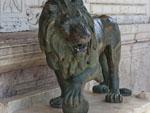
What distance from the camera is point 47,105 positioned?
1.39 metres

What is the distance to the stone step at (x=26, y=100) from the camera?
1.30m

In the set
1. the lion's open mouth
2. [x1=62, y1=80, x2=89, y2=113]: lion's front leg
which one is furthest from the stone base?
the lion's open mouth

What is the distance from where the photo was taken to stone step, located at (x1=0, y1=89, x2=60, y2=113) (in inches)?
51.1

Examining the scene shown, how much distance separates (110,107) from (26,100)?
298mm

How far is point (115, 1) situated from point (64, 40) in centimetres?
106

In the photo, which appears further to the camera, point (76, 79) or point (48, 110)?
point (48, 110)

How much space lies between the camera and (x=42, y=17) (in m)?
1.18

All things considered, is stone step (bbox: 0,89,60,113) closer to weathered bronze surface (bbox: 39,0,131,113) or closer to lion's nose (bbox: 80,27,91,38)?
weathered bronze surface (bbox: 39,0,131,113)

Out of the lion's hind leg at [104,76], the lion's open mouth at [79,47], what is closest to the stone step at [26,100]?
the lion's hind leg at [104,76]

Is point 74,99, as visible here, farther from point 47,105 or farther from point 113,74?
point 113,74

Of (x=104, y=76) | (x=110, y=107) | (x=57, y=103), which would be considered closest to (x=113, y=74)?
(x=104, y=76)

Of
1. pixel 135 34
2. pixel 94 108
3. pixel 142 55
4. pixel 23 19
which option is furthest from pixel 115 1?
pixel 94 108

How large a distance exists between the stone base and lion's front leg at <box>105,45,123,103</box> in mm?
29

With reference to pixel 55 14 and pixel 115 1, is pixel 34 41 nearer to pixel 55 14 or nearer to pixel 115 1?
pixel 55 14
